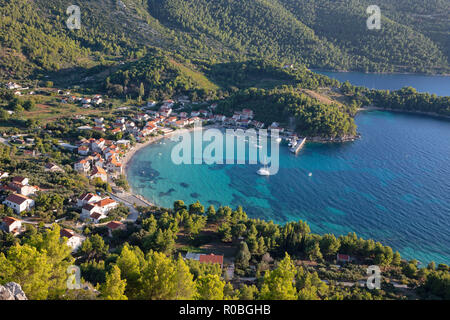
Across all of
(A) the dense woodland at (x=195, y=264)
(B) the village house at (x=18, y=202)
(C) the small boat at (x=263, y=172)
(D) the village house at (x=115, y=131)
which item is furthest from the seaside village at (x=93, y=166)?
(C) the small boat at (x=263, y=172)

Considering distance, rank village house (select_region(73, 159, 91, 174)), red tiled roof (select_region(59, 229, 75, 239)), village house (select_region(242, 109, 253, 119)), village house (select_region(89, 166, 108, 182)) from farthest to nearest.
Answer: village house (select_region(242, 109, 253, 119)) → village house (select_region(73, 159, 91, 174)) → village house (select_region(89, 166, 108, 182)) → red tiled roof (select_region(59, 229, 75, 239))

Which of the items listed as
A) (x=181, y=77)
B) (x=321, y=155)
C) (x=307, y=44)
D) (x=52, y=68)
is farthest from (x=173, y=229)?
(x=307, y=44)

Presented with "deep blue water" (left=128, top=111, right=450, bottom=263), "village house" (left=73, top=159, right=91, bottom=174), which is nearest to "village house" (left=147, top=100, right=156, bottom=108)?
"deep blue water" (left=128, top=111, right=450, bottom=263)

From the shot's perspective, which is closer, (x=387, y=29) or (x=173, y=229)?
(x=173, y=229)

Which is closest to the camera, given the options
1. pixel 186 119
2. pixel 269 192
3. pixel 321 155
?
pixel 269 192

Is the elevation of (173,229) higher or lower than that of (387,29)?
lower

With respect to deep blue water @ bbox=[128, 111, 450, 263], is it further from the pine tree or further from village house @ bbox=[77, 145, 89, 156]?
the pine tree

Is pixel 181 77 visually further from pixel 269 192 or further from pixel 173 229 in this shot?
pixel 173 229

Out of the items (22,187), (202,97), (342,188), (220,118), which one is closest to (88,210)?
(22,187)
